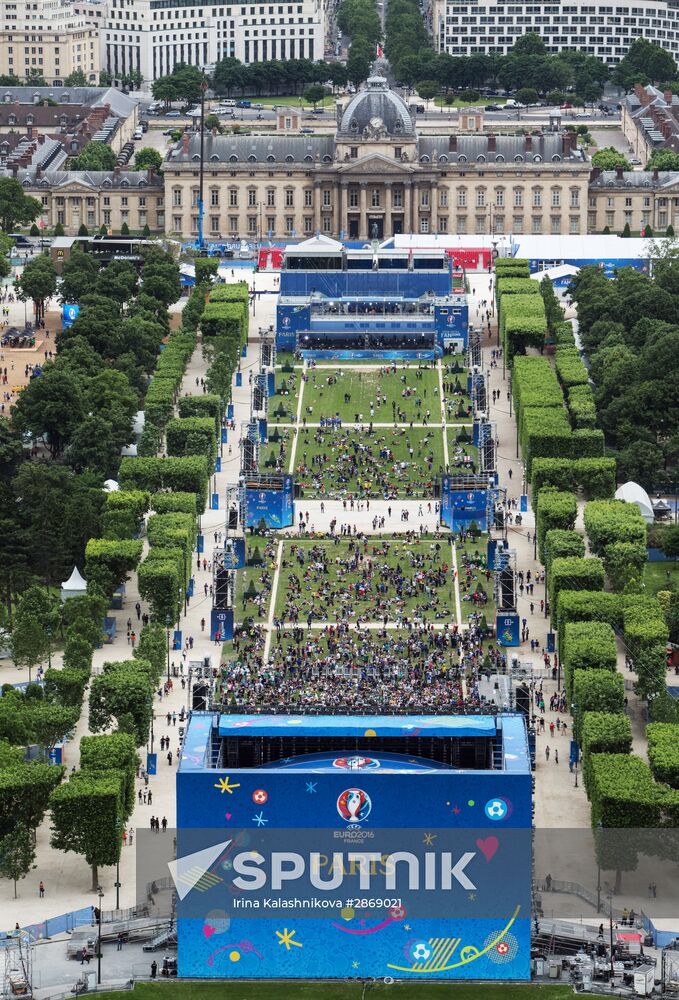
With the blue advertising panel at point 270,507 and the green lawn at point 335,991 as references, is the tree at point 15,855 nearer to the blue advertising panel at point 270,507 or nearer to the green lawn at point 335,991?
the green lawn at point 335,991

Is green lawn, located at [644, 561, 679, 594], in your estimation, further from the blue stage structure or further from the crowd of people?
the blue stage structure

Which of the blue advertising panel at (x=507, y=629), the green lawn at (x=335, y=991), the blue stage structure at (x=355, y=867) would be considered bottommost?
the blue advertising panel at (x=507, y=629)

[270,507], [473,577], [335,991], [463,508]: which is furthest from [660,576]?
[335,991]

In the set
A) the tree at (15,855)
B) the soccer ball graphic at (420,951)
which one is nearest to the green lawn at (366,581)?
the tree at (15,855)

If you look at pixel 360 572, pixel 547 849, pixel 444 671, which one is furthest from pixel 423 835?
pixel 360 572

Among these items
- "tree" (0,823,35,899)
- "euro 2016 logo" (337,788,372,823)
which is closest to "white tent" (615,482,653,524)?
"tree" (0,823,35,899)
